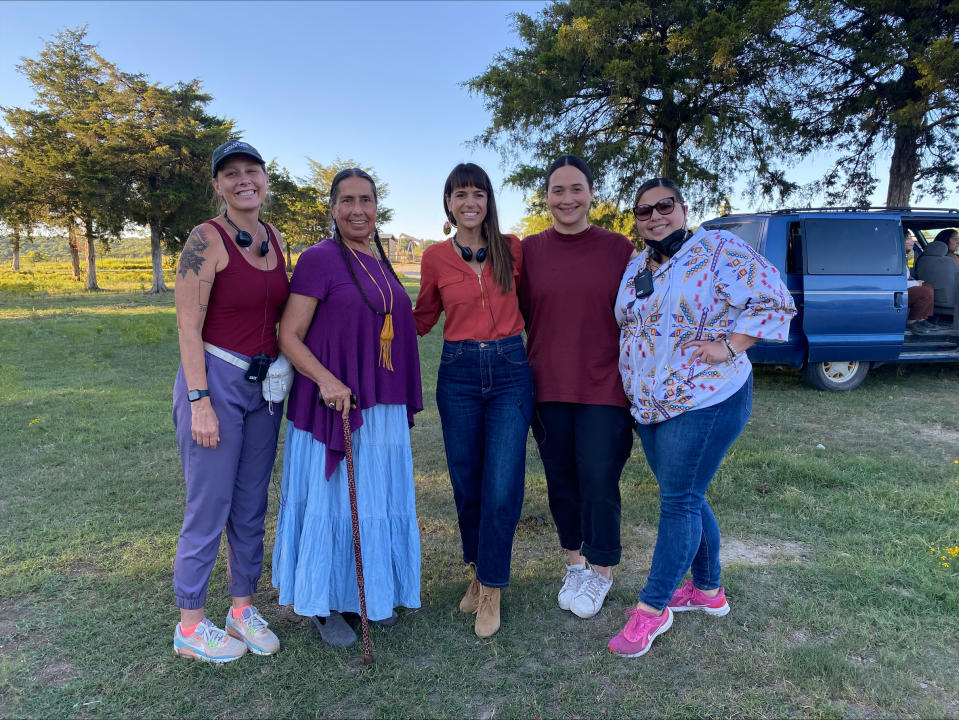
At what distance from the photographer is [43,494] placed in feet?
14.4

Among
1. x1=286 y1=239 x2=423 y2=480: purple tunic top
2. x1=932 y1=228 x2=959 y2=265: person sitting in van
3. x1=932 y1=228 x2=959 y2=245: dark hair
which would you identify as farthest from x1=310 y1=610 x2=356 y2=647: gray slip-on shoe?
x1=932 y1=228 x2=959 y2=245: dark hair

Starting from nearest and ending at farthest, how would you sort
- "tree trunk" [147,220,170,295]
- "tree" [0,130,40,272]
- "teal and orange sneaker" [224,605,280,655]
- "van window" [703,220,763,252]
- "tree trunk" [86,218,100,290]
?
1. "teal and orange sneaker" [224,605,280,655]
2. "van window" [703,220,763,252]
3. "tree" [0,130,40,272]
4. "tree trunk" [147,220,170,295]
5. "tree trunk" [86,218,100,290]

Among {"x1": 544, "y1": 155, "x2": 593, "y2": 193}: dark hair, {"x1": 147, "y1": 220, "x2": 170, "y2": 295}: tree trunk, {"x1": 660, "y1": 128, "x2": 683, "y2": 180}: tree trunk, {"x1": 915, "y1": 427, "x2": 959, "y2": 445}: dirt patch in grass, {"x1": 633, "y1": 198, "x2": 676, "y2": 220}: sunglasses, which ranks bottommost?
{"x1": 915, "y1": 427, "x2": 959, "y2": 445}: dirt patch in grass

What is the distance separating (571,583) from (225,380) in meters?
1.99

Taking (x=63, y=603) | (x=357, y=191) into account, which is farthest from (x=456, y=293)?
(x=63, y=603)

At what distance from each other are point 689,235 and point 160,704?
2926 mm

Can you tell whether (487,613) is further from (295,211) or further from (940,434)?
(295,211)

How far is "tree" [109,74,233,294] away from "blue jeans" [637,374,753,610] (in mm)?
26138

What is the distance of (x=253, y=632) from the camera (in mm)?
2682

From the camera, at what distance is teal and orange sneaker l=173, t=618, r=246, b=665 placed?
259 cm

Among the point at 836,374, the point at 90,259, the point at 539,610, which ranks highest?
the point at 90,259

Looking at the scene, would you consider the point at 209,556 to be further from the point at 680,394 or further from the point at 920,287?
the point at 920,287

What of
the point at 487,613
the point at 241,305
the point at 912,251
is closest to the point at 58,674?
the point at 241,305

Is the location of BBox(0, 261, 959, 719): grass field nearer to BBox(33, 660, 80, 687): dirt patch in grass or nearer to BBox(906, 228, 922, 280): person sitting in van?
BBox(33, 660, 80, 687): dirt patch in grass
